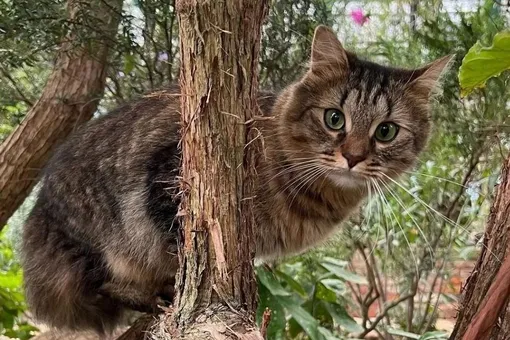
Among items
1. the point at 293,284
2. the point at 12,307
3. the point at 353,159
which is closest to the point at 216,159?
the point at 353,159

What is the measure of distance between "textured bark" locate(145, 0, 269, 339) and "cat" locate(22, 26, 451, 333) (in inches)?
15.2

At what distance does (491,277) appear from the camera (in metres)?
0.83

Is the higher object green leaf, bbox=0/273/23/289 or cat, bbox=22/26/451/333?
cat, bbox=22/26/451/333

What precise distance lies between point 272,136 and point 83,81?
599 mm

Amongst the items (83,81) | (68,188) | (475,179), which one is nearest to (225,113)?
(68,188)

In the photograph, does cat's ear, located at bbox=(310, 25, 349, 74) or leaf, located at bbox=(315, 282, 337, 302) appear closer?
cat's ear, located at bbox=(310, 25, 349, 74)

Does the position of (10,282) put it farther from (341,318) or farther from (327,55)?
(327,55)

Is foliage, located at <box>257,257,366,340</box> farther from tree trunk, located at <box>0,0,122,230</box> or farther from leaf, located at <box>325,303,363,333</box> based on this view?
tree trunk, located at <box>0,0,122,230</box>

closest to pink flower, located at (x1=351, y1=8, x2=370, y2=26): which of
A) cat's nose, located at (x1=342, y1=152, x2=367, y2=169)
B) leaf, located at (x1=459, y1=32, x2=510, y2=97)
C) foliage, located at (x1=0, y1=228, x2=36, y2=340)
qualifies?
cat's nose, located at (x1=342, y1=152, x2=367, y2=169)

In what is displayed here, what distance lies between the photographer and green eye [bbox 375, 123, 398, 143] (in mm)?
1229

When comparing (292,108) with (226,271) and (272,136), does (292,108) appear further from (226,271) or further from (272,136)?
(226,271)

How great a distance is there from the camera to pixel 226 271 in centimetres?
75

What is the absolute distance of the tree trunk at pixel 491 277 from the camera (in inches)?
30.7

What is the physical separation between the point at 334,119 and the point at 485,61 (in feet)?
1.51
